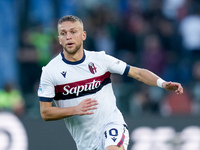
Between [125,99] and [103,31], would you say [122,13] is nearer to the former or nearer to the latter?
[103,31]

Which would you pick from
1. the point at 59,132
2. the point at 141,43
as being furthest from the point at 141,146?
the point at 141,43

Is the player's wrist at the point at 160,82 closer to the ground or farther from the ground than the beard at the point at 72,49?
closer to the ground

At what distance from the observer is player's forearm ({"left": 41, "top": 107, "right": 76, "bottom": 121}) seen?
701 cm

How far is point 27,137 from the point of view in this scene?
437 inches

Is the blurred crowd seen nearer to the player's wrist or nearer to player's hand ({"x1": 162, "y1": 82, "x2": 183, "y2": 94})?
the player's wrist

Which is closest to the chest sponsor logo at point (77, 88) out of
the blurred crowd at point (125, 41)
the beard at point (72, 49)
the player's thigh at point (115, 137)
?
the beard at point (72, 49)

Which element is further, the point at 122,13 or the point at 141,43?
the point at 122,13

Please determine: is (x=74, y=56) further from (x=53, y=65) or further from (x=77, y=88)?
(x=77, y=88)

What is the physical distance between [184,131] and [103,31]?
4.09m

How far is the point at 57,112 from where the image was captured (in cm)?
710

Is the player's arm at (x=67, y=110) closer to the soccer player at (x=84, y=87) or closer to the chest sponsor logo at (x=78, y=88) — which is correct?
the soccer player at (x=84, y=87)

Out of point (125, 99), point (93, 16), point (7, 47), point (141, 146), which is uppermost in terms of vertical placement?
point (93, 16)

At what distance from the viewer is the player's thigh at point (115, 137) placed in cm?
725

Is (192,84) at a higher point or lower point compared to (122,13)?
lower
